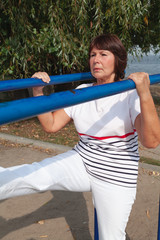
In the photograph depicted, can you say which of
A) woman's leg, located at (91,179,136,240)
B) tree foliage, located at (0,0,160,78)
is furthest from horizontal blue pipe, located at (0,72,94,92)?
tree foliage, located at (0,0,160,78)

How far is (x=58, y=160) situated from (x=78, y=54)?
3.49m

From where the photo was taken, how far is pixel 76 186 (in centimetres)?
172

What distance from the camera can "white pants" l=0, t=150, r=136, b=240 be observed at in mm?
1500

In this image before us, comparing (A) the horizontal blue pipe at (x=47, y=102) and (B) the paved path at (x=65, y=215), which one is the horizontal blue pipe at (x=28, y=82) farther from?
(B) the paved path at (x=65, y=215)

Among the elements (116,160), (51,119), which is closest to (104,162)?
(116,160)

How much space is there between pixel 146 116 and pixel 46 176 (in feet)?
2.08

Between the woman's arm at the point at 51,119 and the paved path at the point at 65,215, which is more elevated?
the woman's arm at the point at 51,119

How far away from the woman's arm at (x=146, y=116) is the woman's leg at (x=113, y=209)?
32cm

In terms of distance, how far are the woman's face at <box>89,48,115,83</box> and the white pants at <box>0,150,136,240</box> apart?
55 cm

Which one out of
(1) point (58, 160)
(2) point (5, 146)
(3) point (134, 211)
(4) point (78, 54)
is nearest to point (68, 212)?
(3) point (134, 211)

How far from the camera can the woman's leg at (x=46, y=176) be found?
1452 mm

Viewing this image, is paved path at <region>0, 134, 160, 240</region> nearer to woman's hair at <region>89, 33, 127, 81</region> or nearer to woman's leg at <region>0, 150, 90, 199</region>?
woman's leg at <region>0, 150, 90, 199</region>

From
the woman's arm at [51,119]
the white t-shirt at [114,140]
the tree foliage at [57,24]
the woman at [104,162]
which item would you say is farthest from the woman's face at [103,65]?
the tree foliage at [57,24]

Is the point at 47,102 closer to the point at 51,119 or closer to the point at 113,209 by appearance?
the point at 113,209
